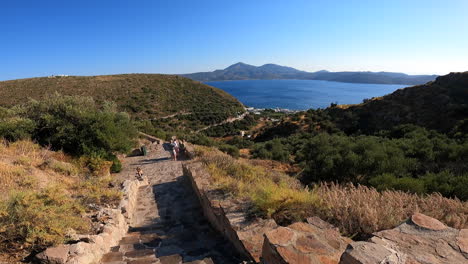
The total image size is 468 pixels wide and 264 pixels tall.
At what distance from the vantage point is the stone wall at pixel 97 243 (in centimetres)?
342

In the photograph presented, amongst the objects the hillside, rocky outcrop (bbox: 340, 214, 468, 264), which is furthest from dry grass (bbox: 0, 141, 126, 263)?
the hillside

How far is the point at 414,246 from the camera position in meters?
2.50

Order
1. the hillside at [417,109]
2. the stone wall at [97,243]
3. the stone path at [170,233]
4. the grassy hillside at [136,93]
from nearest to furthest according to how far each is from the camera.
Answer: the stone wall at [97,243] < the stone path at [170,233] < the hillside at [417,109] < the grassy hillside at [136,93]

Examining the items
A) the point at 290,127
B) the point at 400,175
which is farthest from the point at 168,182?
the point at 290,127

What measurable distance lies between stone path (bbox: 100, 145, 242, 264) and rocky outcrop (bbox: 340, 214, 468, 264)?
1.91 metres

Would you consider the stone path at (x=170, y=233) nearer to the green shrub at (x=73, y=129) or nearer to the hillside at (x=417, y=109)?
the green shrub at (x=73, y=129)

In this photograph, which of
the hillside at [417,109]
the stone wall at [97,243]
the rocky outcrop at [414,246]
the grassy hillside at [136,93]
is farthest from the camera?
the grassy hillside at [136,93]

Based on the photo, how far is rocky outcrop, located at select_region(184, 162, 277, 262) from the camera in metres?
3.49

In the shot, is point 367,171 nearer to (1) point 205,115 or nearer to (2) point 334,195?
(2) point 334,195

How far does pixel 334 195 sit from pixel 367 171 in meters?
7.40

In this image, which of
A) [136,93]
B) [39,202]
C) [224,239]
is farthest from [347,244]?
[136,93]

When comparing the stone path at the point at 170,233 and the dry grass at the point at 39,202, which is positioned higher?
the dry grass at the point at 39,202

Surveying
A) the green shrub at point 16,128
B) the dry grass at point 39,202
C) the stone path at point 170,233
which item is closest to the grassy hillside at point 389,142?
the stone path at point 170,233

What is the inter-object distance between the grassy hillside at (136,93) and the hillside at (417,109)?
25088mm
